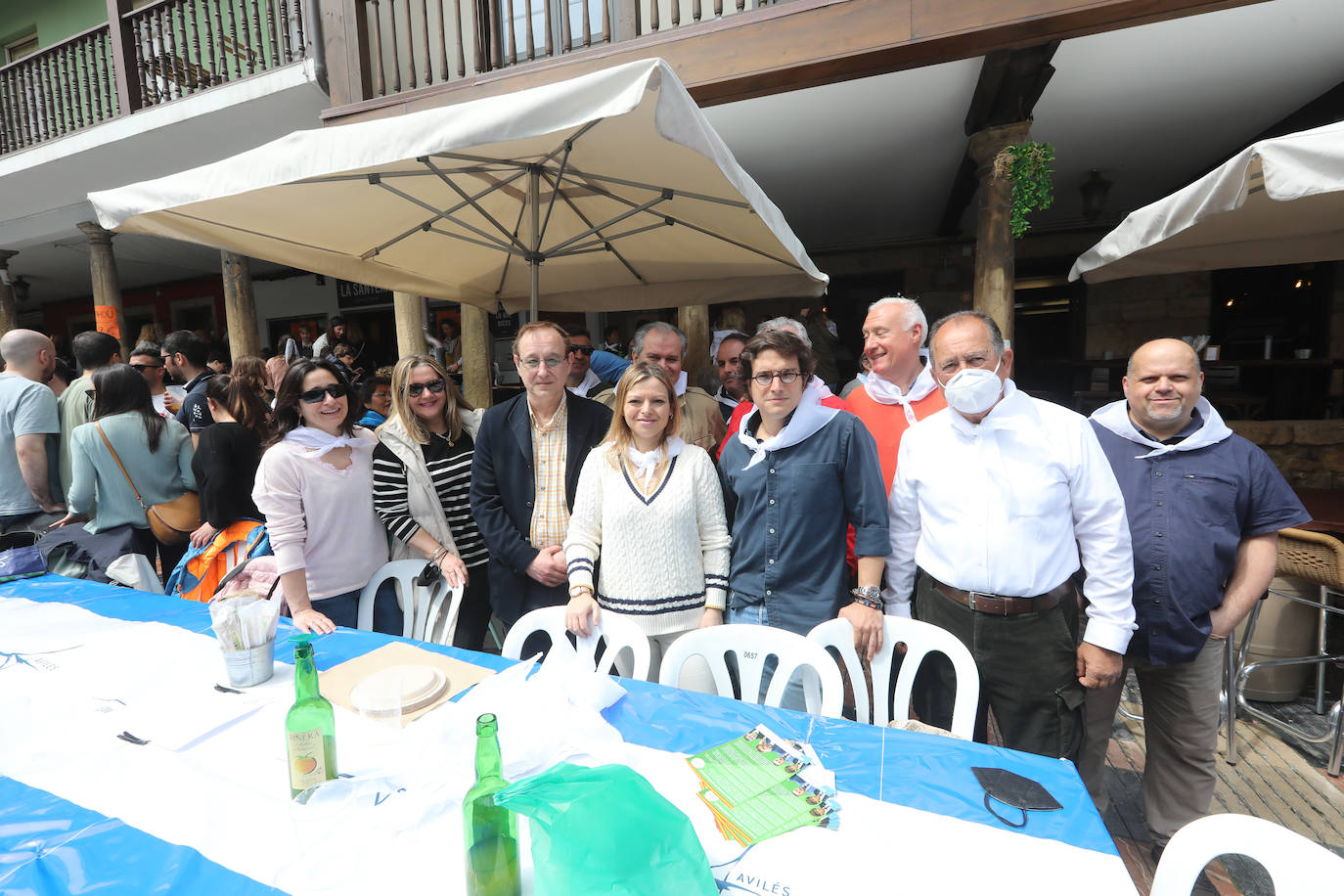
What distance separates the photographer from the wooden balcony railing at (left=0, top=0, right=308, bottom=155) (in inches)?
237

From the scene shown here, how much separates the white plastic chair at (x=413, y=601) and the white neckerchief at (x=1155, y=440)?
2.53m

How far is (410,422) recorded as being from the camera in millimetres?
2545

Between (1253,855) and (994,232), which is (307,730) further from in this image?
(994,232)

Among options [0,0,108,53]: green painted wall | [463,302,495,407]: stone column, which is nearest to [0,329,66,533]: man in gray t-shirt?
[463,302,495,407]: stone column

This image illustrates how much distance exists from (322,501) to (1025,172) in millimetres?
4618

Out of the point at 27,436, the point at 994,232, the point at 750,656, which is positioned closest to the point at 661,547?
the point at 750,656

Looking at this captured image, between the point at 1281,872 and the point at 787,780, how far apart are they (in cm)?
78

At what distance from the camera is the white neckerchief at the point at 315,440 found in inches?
91.3

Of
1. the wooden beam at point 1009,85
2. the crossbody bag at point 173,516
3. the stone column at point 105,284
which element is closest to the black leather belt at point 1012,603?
the wooden beam at point 1009,85

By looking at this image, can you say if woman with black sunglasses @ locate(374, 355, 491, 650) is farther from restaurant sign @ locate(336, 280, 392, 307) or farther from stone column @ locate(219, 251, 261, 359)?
restaurant sign @ locate(336, 280, 392, 307)

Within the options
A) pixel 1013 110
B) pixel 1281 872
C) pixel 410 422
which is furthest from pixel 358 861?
pixel 1013 110

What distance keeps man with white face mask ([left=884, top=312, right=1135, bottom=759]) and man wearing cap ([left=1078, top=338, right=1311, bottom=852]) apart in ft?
0.95

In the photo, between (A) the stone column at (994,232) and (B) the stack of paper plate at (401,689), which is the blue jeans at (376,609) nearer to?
(B) the stack of paper plate at (401,689)

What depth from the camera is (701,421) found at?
3.24m
